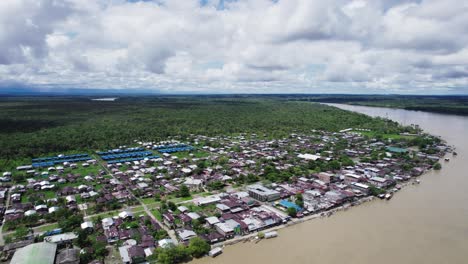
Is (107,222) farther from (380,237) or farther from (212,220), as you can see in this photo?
(380,237)

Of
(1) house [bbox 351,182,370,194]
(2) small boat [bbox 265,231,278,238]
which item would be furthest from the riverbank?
(1) house [bbox 351,182,370,194]

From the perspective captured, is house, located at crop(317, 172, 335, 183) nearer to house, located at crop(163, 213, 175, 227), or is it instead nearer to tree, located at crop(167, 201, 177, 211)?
tree, located at crop(167, 201, 177, 211)

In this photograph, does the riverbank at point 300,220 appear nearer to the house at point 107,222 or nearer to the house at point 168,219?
the house at point 168,219

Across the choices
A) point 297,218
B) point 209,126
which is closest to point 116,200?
point 297,218

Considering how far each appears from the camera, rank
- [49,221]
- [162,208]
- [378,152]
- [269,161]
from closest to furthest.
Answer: [49,221], [162,208], [269,161], [378,152]

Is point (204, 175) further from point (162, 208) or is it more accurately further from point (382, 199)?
point (382, 199)

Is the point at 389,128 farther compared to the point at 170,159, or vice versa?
the point at 389,128

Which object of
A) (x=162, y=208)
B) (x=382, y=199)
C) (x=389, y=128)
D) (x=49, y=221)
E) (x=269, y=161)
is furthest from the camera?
(x=389, y=128)
